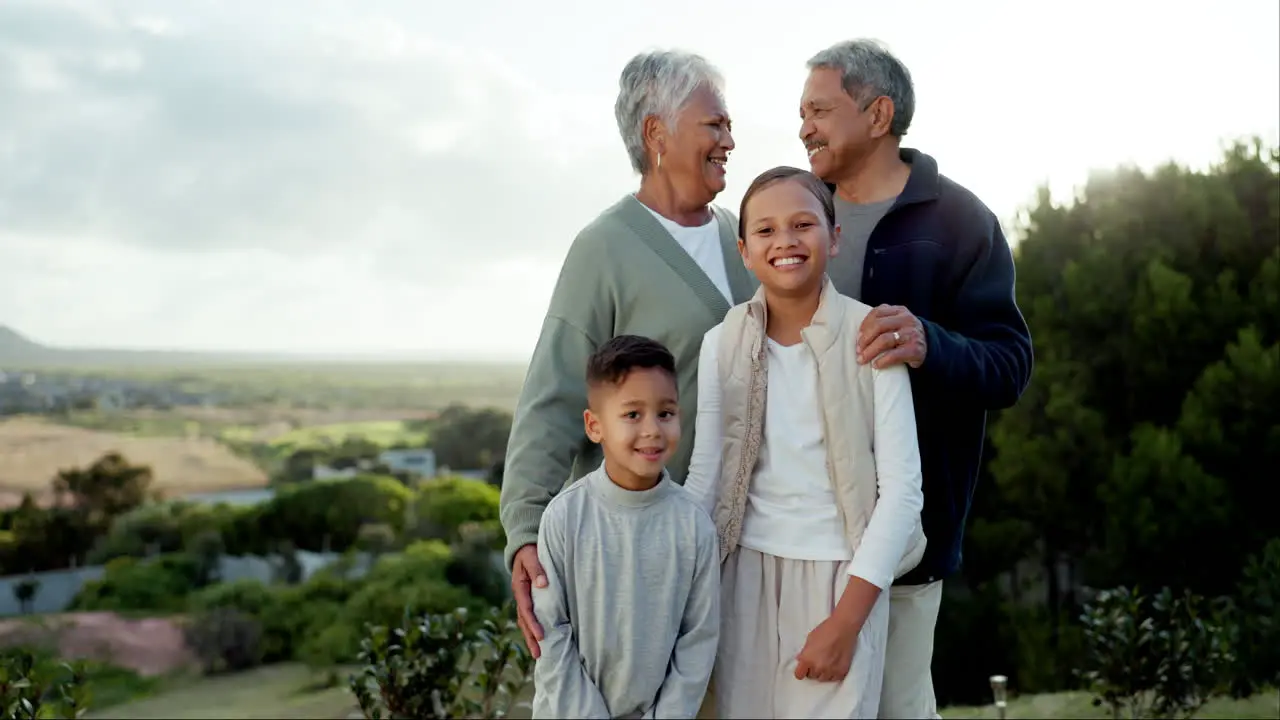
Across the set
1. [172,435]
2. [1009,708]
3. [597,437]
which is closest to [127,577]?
[172,435]

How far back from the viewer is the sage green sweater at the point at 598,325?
2316mm

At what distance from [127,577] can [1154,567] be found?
1172 centimetres

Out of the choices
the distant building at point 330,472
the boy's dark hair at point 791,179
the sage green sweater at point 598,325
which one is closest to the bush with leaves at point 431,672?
the sage green sweater at point 598,325

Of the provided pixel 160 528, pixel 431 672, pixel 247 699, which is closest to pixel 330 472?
pixel 160 528

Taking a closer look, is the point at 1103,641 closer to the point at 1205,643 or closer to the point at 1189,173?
the point at 1205,643

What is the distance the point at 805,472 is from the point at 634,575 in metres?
0.34

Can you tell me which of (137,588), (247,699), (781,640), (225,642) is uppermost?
(781,640)

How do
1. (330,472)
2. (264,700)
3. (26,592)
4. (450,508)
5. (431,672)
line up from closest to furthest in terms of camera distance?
(431,672) → (264,700) → (26,592) → (450,508) → (330,472)

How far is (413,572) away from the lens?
14.9 metres

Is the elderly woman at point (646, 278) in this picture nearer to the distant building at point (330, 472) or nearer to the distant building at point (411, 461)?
the distant building at point (330, 472)

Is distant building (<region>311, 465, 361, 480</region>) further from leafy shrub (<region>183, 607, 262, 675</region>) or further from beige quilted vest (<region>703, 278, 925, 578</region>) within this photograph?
beige quilted vest (<region>703, 278, 925, 578</region>)

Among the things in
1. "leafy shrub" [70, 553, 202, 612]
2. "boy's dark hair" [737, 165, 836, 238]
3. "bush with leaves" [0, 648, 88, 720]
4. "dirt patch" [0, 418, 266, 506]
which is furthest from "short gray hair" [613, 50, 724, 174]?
"dirt patch" [0, 418, 266, 506]

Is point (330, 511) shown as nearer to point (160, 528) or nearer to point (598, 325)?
point (160, 528)

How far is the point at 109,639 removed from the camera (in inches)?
555
